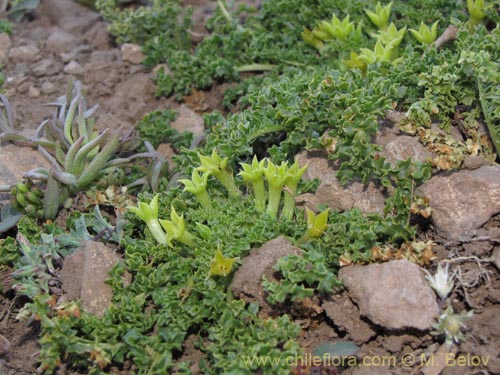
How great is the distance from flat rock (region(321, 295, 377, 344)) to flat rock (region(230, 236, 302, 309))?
0.30 m

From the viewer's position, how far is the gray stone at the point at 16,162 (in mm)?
4215

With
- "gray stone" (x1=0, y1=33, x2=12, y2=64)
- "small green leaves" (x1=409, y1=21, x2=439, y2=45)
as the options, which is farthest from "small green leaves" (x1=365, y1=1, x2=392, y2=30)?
"gray stone" (x1=0, y1=33, x2=12, y2=64)

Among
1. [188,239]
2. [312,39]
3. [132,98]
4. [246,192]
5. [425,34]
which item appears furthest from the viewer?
[132,98]

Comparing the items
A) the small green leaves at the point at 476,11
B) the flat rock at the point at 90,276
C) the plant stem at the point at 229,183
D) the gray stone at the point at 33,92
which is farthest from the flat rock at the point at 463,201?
the gray stone at the point at 33,92

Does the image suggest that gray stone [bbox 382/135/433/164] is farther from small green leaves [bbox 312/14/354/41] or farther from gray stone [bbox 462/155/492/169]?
small green leaves [bbox 312/14/354/41]

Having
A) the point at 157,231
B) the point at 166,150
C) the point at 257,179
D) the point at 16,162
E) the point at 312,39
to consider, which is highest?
the point at 312,39

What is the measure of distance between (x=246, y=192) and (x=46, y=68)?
2.43 m

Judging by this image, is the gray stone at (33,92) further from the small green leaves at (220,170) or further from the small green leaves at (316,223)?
the small green leaves at (316,223)

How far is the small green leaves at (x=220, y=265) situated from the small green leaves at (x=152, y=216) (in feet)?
1.35

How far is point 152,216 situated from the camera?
360 cm

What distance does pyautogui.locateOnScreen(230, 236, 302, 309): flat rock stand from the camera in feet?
10.9

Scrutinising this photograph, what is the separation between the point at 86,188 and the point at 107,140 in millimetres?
428

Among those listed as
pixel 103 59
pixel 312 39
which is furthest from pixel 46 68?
pixel 312 39

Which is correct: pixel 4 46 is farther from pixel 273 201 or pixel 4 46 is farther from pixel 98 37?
pixel 273 201
